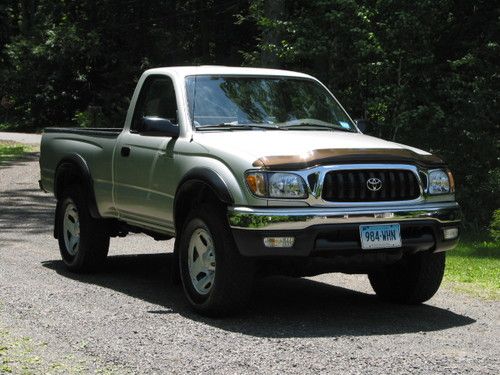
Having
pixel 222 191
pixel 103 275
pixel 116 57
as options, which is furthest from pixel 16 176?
pixel 116 57

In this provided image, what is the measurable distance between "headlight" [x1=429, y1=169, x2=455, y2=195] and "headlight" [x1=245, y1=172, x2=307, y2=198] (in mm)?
1151

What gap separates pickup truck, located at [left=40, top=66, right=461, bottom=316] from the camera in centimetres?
746

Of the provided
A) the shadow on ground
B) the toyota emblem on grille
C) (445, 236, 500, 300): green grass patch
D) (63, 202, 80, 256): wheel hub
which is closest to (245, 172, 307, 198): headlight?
the toyota emblem on grille

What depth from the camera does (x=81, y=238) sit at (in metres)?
9.98

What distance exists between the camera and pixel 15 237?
13078mm

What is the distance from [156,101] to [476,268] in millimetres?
4170

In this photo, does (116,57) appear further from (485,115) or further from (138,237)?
(138,237)

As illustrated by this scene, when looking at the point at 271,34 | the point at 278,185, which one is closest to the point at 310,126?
the point at 278,185

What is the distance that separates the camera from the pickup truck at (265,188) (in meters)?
7.46

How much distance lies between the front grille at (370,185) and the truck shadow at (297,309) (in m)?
0.94

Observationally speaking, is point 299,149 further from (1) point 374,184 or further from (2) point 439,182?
(2) point 439,182

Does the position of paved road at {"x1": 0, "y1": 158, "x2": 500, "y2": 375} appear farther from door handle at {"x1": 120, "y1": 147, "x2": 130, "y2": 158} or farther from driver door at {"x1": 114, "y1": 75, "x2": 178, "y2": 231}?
door handle at {"x1": 120, "y1": 147, "x2": 130, "y2": 158}

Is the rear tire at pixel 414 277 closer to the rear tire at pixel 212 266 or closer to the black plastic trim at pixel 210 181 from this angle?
the rear tire at pixel 212 266

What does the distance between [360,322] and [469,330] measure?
0.80m
